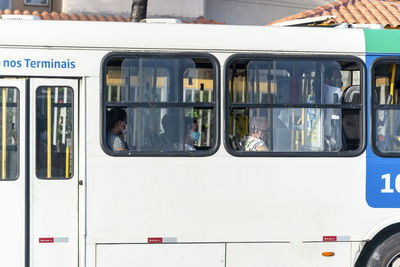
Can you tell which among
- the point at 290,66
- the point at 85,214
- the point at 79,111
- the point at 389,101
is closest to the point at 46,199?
the point at 85,214

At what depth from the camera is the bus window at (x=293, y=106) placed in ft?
24.2

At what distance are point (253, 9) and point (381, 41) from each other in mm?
12086

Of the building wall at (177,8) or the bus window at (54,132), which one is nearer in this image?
the bus window at (54,132)

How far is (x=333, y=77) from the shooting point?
754 cm

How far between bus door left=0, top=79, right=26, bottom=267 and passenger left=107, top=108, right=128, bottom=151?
872 millimetres

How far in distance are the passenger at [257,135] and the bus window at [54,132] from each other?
1857 mm

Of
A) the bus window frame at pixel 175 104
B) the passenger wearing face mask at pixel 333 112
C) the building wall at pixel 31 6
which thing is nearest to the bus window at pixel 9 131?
the bus window frame at pixel 175 104

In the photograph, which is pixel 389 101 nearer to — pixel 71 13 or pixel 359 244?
pixel 359 244

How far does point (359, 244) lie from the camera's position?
7426 millimetres

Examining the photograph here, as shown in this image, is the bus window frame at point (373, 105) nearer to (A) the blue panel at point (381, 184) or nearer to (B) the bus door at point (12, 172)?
(A) the blue panel at point (381, 184)

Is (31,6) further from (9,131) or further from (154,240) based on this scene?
(154,240)

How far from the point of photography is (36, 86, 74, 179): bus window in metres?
7.17

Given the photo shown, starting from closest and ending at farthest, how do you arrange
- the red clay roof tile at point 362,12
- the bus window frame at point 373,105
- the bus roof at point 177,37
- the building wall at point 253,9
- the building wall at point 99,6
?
1. the bus roof at point 177,37
2. the bus window frame at point 373,105
3. the red clay roof tile at point 362,12
4. the building wall at point 99,6
5. the building wall at point 253,9

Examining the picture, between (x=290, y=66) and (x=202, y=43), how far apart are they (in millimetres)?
983
